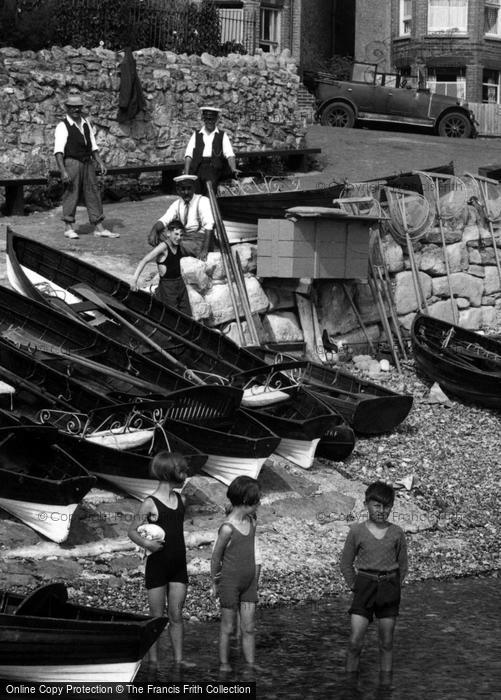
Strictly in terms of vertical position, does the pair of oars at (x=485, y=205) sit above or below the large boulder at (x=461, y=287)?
above

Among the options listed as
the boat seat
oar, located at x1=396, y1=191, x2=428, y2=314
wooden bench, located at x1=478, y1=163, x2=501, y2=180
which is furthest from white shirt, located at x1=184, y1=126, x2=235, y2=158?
the boat seat

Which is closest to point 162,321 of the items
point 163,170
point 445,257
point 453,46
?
point 445,257

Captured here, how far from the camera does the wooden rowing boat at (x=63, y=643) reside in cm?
780

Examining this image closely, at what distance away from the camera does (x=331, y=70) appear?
3766 cm

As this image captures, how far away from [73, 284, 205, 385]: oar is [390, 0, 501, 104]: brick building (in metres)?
25.5

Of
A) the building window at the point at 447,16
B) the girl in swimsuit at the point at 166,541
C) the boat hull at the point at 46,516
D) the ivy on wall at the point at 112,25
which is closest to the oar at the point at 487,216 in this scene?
the ivy on wall at the point at 112,25

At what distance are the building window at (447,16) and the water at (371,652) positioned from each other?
30.7 m

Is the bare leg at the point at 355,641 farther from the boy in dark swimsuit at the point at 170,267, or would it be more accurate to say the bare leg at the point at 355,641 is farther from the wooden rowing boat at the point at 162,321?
the boy in dark swimsuit at the point at 170,267

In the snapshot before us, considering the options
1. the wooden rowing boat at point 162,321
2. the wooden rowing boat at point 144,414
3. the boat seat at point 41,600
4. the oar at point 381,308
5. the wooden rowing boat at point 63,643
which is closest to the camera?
the wooden rowing boat at point 63,643

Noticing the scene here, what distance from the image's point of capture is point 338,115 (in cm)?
3309

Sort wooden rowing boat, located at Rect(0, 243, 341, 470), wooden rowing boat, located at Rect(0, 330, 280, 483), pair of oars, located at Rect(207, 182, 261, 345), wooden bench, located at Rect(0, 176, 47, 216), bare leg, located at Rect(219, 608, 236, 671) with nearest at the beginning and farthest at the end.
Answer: bare leg, located at Rect(219, 608, 236, 671) → wooden rowing boat, located at Rect(0, 330, 280, 483) → wooden rowing boat, located at Rect(0, 243, 341, 470) → pair of oars, located at Rect(207, 182, 261, 345) → wooden bench, located at Rect(0, 176, 47, 216)

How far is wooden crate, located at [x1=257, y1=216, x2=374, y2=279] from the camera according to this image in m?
17.0

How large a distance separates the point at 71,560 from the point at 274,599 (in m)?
1.62

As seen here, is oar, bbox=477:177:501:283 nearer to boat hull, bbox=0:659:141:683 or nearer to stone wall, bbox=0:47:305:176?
stone wall, bbox=0:47:305:176
